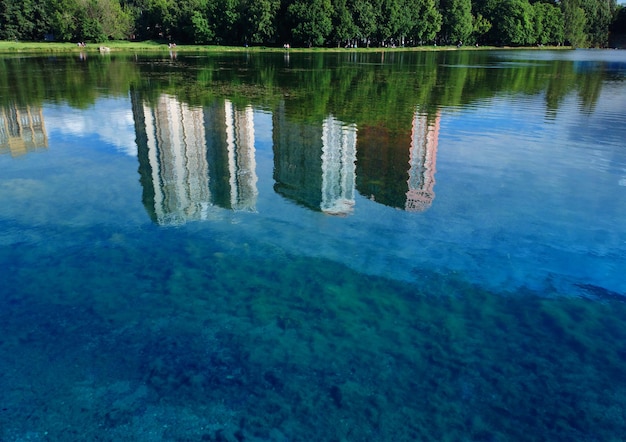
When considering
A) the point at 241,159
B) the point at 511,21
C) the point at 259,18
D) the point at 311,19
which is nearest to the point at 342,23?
the point at 311,19

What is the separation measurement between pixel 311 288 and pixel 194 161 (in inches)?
313

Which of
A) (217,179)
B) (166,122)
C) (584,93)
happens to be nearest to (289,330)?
(217,179)

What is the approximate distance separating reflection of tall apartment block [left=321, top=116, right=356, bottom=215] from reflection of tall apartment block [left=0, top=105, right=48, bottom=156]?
9.82 m

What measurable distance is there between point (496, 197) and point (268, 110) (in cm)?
1351

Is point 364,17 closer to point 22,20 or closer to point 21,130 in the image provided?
point 22,20

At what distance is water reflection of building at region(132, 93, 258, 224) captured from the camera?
11.2 meters

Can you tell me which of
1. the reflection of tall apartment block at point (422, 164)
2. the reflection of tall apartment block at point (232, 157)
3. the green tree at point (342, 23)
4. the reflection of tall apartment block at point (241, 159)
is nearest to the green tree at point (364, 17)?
the green tree at point (342, 23)

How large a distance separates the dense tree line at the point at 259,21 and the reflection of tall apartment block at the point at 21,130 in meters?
80.9

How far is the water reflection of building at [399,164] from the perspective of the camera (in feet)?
38.3

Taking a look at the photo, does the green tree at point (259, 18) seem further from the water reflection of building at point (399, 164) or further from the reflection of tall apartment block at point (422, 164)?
the water reflection of building at point (399, 164)

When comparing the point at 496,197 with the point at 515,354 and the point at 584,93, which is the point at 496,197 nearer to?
the point at 515,354

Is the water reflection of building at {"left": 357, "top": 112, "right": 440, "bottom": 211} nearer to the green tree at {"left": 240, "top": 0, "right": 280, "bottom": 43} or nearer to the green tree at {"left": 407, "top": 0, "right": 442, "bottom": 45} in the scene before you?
the green tree at {"left": 240, "top": 0, "right": 280, "bottom": 43}

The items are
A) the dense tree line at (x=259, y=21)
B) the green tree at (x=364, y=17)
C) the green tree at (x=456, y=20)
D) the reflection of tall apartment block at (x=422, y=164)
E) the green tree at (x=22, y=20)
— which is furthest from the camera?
the green tree at (x=456, y=20)

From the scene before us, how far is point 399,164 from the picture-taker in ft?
46.2
